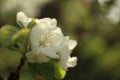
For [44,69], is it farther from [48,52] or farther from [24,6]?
[24,6]

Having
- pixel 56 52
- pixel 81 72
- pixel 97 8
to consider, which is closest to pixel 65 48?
pixel 56 52

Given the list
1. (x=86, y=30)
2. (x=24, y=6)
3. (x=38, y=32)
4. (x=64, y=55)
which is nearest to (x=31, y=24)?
(x=38, y=32)

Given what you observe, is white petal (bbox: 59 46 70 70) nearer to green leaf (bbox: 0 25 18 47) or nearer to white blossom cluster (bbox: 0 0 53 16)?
green leaf (bbox: 0 25 18 47)

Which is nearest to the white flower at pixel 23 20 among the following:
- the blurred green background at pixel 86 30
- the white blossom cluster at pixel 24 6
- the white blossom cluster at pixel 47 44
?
the white blossom cluster at pixel 47 44

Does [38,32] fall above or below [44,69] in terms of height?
above

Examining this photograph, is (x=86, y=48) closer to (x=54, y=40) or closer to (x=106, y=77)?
(x=106, y=77)

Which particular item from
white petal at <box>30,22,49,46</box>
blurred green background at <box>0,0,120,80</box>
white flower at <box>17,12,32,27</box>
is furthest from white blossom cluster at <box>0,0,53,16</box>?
white petal at <box>30,22,49,46</box>
